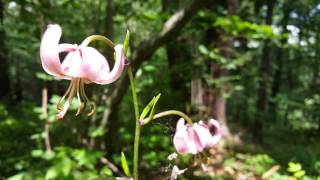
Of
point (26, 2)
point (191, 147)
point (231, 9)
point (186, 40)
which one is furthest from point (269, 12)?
point (191, 147)

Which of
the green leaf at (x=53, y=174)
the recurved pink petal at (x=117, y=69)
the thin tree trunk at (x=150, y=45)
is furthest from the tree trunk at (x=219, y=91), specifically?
the recurved pink petal at (x=117, y=69)

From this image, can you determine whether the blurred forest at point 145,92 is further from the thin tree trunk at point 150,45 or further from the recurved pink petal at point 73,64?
the recurved pink petal at point 73,64

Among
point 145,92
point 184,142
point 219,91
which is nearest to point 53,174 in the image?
point 184,142

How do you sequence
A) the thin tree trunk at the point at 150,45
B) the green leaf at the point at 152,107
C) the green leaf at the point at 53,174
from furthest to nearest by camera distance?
the thin tree trunk at the point at 150,45, the green leaf at the point at 53,174, the green leaf at the point at 152,107

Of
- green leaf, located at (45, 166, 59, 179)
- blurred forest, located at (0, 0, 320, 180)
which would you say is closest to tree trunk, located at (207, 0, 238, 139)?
blurred forest, located at (0, 0, 320, 180)

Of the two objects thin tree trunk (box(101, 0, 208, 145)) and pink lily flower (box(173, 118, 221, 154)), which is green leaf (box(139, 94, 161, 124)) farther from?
thin tree trunk (box(101, 0, 208, 145))

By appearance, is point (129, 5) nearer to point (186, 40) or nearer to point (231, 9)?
point (186, 40)
